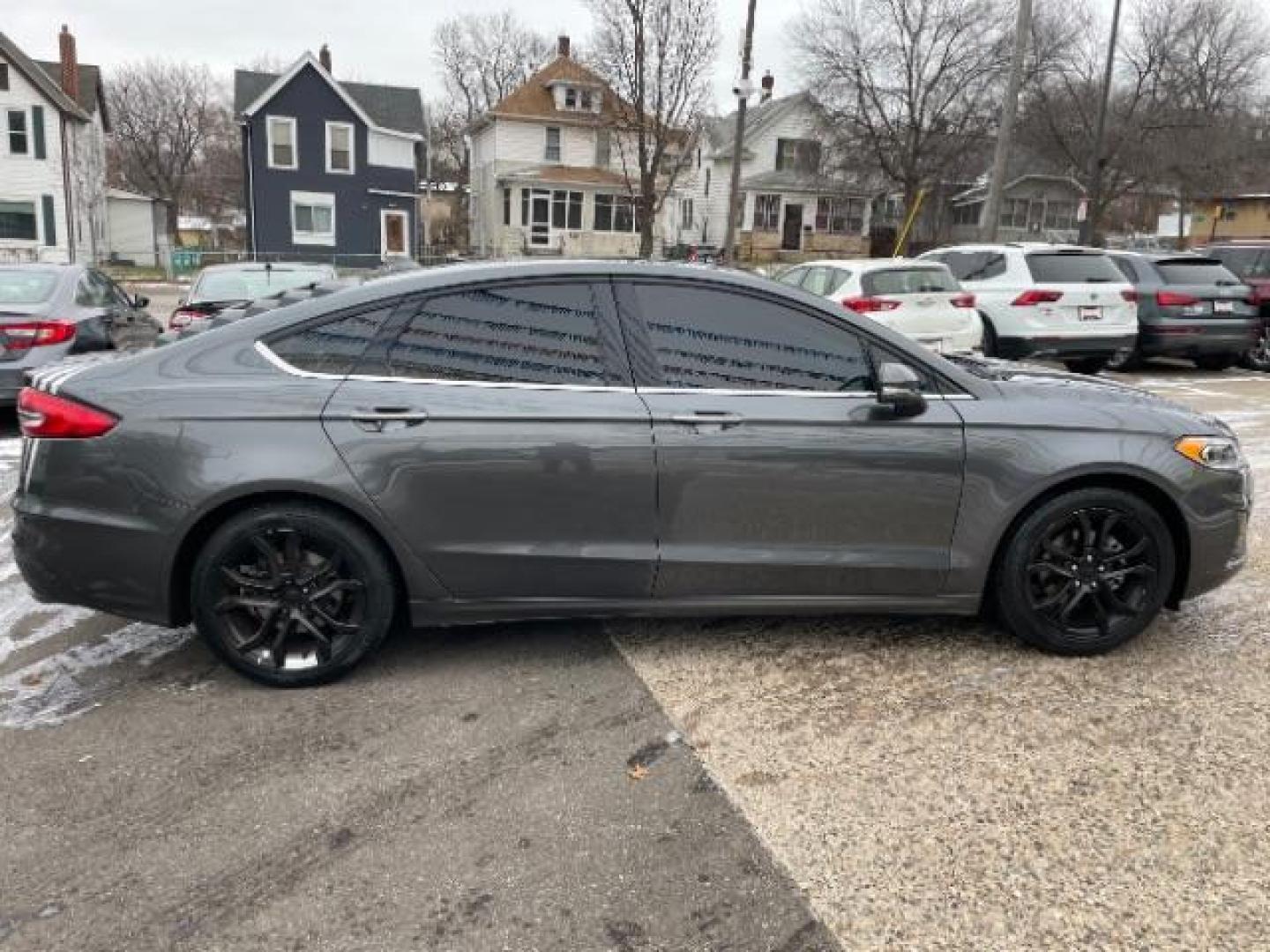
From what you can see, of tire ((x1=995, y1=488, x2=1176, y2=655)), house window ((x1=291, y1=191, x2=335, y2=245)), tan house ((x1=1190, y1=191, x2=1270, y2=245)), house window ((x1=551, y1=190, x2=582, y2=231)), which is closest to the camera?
tire ((x1=995, y1=488, x2=1176, y2=655))

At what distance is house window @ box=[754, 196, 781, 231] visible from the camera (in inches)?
1768

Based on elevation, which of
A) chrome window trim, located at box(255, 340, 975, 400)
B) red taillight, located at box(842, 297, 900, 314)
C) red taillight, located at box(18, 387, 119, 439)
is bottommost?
red taillight, located at box(18, 387, 119, 439)

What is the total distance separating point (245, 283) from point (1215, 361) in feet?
42.3

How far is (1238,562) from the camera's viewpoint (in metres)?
4.07

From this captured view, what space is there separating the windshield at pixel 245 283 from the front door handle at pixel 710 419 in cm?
771

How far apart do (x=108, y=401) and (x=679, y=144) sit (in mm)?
27351

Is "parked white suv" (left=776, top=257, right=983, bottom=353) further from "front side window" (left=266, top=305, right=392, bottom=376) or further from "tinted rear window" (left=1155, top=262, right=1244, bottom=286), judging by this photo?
"front side window" (left=266, top=305, right=392, bottom=376)

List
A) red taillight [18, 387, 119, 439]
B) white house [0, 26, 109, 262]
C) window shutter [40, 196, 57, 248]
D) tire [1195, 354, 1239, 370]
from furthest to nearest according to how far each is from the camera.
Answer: window shutter [40, 196, 57, 248] → white house [0, 26, 109, 262] → tire [1195, 354, 1239, 370] → red taillight [18, 387, 119, 439]

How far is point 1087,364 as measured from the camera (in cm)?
1330

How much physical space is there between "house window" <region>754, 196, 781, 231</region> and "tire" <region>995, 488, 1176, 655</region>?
42.5 metres

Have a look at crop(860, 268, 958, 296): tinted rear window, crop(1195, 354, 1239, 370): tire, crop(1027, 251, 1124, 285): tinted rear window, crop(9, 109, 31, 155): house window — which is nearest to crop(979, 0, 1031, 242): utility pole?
crop(1195, 354, 1239, 370): tire

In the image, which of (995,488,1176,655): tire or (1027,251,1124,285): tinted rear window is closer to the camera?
(995,488,1176,655): tire

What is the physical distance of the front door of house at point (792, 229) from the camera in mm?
45281

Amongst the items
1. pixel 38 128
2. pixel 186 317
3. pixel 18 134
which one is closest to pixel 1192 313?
pixel 186 317
